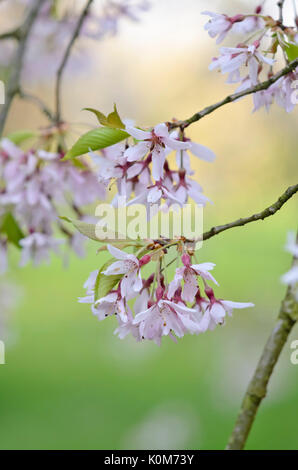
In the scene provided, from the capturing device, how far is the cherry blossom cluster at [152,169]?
0.61 metres

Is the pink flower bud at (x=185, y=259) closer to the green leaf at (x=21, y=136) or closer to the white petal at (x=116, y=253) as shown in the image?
the white petal at (x=116, y=253)

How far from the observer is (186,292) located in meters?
0.62

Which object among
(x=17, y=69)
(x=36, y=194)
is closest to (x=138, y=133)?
(x=36, y=194)

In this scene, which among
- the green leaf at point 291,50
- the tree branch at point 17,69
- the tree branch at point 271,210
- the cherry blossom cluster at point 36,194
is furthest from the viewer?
the tree branch at point 17,69

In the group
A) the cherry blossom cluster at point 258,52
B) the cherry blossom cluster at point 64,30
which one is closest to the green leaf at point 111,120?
the cherry blossom cluster at point 258,52

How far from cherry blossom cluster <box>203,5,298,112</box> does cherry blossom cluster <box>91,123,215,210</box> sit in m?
0.10

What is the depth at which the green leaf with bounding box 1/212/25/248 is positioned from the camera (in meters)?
1.14

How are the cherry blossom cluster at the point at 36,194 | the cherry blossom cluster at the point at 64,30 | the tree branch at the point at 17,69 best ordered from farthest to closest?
the cherry blossom cluster at the point at 64,30 → the tree branch at the point at 17,69 → the cherry blossom cluster at the point at 36,194

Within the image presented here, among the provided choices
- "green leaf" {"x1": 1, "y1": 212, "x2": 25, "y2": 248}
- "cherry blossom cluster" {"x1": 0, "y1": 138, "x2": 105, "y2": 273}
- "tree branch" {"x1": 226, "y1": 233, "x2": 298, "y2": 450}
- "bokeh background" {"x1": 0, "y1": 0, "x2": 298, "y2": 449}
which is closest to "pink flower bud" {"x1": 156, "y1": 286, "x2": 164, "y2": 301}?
"tree branch" {"x1": 226, "y1": 233, "x2": 298, "y2": 450}

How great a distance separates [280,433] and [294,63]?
7.26 feet

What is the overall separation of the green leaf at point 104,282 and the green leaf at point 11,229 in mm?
580

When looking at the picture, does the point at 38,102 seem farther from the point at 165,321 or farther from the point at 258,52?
the point at 165,321

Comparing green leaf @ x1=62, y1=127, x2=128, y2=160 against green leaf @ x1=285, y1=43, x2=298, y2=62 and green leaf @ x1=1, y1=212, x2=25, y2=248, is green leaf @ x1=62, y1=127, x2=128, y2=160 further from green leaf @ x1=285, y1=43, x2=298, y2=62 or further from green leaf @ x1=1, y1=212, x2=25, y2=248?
green leaf @ x1=1, y1=212, x2=25, y2=248

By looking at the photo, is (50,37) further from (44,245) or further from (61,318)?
(61,318)
